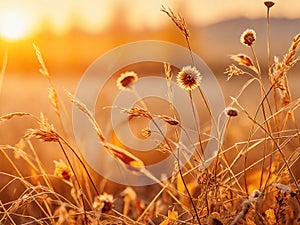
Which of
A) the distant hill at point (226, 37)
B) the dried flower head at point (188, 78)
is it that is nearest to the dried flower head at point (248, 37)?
the dried flower head at point (188, 78)

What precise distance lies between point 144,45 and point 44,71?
24580mm

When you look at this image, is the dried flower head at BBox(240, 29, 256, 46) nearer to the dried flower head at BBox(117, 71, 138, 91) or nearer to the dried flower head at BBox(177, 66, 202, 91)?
the dried flower head at BBox(177, 66, 202, 91)

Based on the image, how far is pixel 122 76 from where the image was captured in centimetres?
167

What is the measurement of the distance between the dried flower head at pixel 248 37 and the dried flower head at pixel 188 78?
6.1 inches

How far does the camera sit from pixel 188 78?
157 centimetres

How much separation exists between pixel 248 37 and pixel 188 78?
188 millimetres

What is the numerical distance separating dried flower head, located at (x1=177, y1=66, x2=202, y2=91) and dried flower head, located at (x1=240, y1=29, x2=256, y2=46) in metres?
0.15

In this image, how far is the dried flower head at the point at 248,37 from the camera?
165 cm

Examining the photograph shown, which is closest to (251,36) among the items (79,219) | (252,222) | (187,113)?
(252,222)

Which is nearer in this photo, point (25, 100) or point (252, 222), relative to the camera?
point (252, 222)

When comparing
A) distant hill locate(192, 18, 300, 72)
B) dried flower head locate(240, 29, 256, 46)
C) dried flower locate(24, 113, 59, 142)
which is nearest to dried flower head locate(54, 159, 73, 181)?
dried flower locate(24, 113, 59, 142)

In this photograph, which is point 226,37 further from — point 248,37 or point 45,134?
point 45,134

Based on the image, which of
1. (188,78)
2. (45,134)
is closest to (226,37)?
(188,78)

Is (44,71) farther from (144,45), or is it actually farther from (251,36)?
(144,45)
